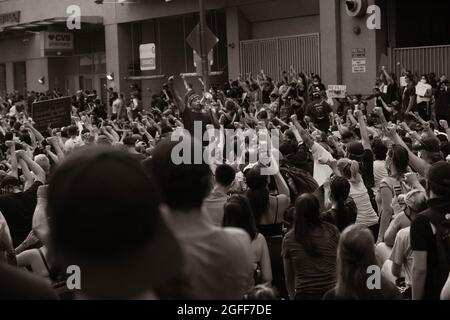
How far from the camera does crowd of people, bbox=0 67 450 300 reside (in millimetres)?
1777

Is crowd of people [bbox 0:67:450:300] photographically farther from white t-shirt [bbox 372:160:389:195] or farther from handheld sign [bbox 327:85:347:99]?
handheld sign [bbox 327:85:347:99]

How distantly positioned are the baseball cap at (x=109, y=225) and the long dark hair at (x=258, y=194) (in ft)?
14.4

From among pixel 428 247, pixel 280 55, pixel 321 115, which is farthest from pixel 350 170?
pixel 280 55

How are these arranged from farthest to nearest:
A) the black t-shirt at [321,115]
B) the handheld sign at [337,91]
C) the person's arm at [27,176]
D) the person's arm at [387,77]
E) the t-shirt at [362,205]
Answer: the person's arm at [387,77] → the handheld sign at [337,91] → the black t-shirt at [321,115] → the person's arm at [27,176] → the t-shirt at [362,205]

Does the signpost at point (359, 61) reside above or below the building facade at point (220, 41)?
below

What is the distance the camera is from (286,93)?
1908 centimetres

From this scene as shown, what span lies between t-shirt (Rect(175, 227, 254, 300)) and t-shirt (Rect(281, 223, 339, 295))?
232cm

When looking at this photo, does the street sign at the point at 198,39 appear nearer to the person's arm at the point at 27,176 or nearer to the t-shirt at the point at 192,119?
the t-shirt at the point at 192,119

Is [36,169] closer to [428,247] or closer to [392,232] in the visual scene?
[392,232]

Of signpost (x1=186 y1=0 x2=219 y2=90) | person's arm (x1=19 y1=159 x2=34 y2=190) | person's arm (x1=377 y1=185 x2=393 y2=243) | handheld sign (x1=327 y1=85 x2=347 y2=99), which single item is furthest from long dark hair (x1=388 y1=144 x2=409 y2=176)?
handheld sign (x1=327 y1=85 x2=347 y2=99)

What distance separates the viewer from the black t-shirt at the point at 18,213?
7.36m

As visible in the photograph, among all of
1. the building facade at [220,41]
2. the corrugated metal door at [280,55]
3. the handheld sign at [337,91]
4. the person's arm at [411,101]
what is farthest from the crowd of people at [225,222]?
the corrugated metal door at [280,55]

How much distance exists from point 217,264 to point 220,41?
27.2 meters
